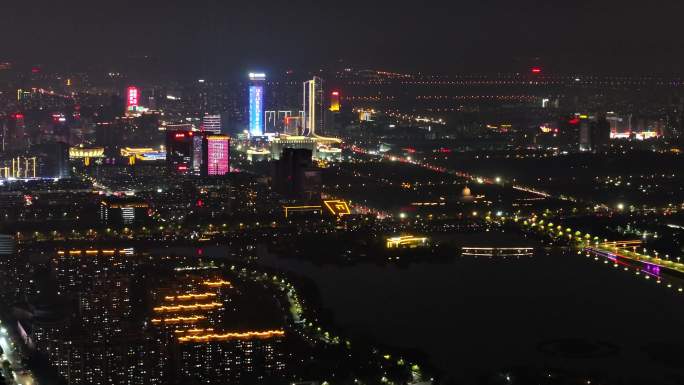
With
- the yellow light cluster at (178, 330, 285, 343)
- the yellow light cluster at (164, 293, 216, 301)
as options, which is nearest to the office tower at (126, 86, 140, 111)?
the yellow light cluster at (164, 293, 216, 301)

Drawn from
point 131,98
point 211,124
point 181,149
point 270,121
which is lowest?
point 181,149

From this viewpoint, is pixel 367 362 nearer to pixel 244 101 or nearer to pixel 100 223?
pixel 100 223

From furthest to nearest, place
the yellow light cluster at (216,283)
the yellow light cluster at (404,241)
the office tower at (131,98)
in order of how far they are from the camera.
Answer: the office tower at (131,98) → the yellow light cluster at (404,241) → the yellow light cluster at (216,283)

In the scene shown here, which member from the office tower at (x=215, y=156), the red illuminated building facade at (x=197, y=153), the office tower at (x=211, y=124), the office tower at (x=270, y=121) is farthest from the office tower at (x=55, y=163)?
the office tower at (x=270, y=121)

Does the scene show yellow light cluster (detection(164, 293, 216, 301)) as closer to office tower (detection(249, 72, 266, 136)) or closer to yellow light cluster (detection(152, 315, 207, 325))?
yellow light cluster (detection(152, 315, 207, 325))

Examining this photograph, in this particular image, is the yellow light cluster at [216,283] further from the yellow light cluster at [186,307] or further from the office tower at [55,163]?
the office tower at [55,163]

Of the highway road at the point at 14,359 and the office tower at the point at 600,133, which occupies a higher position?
the office tower at the point at 600,133

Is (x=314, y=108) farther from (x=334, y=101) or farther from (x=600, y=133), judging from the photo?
(x=600, y=133)

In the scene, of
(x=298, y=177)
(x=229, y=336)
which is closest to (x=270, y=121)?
(x=298, y=177)
